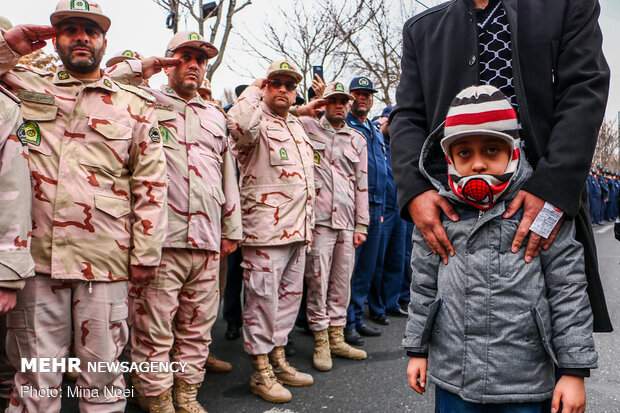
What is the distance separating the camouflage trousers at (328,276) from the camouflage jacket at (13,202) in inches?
94.5

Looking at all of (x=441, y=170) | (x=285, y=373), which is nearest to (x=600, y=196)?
(x=285, y=373)

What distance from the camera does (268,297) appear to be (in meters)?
3.36

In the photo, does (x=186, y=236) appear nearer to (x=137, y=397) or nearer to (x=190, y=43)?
(x=137, y=397)

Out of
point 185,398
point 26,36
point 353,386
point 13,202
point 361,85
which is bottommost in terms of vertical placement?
point 353,386

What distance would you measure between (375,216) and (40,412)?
347 centimetres

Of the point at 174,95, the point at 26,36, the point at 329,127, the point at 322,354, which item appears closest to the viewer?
the point at 26,36

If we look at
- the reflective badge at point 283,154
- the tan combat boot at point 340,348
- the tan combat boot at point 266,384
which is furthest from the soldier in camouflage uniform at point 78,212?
the tan combat boot at point 340,348

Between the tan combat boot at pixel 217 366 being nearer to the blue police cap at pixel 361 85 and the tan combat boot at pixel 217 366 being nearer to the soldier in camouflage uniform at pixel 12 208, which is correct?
the soldier in camouflage uniform at pixel 12 208

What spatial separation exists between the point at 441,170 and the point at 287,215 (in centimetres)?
201

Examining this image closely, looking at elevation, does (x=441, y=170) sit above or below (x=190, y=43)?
below

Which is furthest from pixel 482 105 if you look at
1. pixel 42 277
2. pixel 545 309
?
pixel 42 277

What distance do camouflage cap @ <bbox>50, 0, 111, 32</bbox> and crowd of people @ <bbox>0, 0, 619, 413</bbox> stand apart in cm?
1

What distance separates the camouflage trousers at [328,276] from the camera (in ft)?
13.1

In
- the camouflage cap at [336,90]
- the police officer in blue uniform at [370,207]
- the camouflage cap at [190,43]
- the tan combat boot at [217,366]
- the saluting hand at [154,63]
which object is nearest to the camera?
the saluting hand at [154,63]
